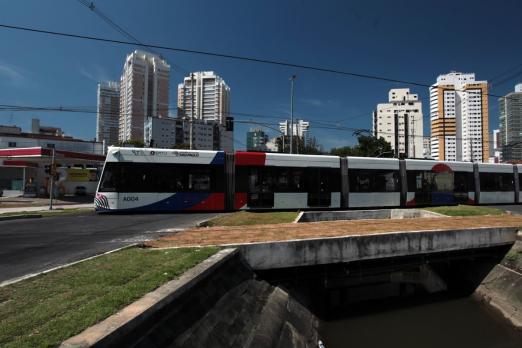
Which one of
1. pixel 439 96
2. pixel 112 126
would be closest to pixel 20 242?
pixel 439 96

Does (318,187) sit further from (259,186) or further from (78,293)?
(78,293)

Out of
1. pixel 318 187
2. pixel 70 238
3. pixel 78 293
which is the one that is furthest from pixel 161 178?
pixel 78 293

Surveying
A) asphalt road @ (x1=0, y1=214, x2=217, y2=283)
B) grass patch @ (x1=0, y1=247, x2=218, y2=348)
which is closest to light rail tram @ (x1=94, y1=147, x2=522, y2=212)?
asphalt road @ (x1=0, y1=214, x2=217, y2=283)

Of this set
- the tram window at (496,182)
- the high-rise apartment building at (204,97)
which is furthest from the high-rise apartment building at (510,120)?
the high-rise apartment building at (204,97)

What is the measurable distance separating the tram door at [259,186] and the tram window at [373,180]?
→ 15.2 ft

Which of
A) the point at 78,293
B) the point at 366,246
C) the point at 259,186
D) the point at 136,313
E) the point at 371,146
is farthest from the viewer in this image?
the point at 371,146

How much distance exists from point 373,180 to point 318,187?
3387 millimetres

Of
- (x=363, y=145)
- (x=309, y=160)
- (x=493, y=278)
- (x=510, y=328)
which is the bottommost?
(x=510, y=328)

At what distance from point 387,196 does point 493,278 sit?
950 centimetres

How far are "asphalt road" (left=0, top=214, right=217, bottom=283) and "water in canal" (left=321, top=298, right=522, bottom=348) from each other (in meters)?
5.76

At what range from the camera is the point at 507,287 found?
10.4 meters

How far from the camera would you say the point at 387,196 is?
20328 mm

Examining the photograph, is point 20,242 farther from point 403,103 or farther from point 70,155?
point 403,103

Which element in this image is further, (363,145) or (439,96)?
(363,145)
